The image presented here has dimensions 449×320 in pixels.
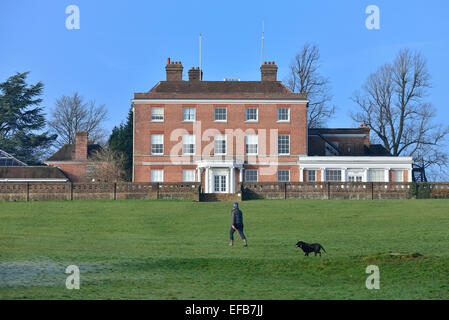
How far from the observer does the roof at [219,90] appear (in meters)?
60.0

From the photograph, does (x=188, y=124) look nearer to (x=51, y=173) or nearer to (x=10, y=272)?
(x=51, y=173)

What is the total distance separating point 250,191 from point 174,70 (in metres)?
20.0

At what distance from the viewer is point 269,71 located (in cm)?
6475

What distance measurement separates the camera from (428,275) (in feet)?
60.5

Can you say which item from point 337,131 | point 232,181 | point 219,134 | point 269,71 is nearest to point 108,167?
point 219,134

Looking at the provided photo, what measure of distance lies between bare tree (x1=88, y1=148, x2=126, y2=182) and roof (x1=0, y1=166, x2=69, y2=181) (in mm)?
3451

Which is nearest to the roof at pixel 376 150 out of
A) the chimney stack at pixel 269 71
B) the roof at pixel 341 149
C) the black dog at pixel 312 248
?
the roof at pixel 341 149

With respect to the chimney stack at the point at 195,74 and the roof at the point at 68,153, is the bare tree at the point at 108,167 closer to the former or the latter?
the roof at the point at 68,153

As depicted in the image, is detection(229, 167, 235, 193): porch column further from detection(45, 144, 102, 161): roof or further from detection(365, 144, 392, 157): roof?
detection(45, 144, 102, 161): roof

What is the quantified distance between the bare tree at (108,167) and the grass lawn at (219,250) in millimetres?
21870

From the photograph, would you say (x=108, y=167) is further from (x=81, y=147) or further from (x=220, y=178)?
(x=220, y=178)

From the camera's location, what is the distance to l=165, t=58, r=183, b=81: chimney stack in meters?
64.3
